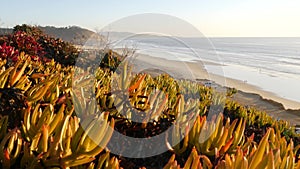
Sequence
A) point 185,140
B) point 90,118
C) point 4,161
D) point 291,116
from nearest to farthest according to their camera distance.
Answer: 1. point 4,161
2. point 90,118
3. point 185,140
4. point 291,116

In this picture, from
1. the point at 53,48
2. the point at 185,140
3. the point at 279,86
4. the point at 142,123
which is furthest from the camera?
the point at 279,86

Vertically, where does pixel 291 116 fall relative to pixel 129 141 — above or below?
below

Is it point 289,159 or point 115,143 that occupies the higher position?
point 289,159

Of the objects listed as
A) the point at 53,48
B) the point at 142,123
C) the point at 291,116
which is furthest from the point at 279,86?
the point at 142,123

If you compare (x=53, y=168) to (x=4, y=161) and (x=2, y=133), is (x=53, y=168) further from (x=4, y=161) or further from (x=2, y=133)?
(x=2, y=133)

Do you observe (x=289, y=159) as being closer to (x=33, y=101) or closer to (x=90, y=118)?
(x=90, y=118)

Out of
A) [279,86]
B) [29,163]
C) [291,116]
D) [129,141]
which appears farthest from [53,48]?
[279,86]

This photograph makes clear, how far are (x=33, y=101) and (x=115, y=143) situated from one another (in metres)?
0.57

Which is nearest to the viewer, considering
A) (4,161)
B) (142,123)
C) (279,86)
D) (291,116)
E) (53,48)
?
(4,161)

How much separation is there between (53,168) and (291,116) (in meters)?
12.4

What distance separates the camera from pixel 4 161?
145 cm

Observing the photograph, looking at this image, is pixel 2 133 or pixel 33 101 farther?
pixel 33 101

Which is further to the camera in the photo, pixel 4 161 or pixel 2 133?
pixel 2 133

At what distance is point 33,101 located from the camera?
2.25m
